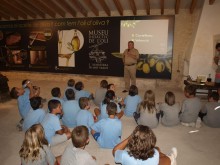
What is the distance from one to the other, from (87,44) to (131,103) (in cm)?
537

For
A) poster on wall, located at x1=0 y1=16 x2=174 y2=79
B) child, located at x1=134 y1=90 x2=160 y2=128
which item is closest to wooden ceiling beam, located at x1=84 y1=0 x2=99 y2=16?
poster on wall, located at x1=0 y1=16 x2=174 y2=79

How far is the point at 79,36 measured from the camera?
1045cm

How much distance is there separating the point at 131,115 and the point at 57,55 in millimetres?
6227

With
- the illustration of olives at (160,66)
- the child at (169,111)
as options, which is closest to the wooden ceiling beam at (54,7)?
the illustration of olives at (160,66)

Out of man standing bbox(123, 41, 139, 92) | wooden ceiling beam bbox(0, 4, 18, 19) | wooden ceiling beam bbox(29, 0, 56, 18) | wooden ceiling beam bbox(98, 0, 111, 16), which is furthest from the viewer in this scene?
wooden ceiling beam bbox(0, 4, 18, 19)

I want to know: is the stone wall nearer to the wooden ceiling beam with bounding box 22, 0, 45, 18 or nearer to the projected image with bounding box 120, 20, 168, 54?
the projected image with bounding box 120, 20, 168, 54

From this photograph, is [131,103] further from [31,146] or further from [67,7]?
[67,7]

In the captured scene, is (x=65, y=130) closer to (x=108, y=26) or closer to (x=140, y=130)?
(x=140, y=130)

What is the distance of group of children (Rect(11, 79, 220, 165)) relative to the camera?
243 centimetres

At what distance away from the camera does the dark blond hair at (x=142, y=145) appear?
7.53ft

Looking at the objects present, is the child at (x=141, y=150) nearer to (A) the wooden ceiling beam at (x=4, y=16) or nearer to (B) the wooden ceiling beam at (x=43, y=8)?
(B) the wooden ceiling beam at (x=43, y=8)

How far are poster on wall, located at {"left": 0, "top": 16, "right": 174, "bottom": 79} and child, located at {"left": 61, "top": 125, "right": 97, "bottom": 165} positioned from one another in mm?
7316

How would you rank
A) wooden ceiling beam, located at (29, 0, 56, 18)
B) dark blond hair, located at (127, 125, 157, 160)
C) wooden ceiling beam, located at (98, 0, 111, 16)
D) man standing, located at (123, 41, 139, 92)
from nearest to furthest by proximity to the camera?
dark blond hair, located at (127, 125, 157, 160) < man standing, located at (123, 41, 139, 92) < wooden ceiling beam, located at (98, 0, 111, 16) < wooden ceiling beam, located at (29, 0, 56, 18)

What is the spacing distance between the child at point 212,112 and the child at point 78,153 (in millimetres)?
3394
